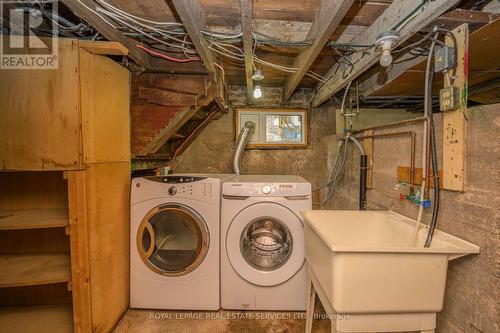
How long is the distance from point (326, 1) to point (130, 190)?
178cm

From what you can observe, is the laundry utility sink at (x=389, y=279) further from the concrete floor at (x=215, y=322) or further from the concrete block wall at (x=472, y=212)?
the concrete floor at (x=215, y=322)

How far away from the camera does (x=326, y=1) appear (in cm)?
124

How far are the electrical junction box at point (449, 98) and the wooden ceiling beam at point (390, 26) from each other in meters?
0.32

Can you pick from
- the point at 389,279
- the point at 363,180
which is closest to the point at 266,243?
the point at 363,180

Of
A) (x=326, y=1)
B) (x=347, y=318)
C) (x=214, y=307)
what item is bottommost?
(x=214, y=307)

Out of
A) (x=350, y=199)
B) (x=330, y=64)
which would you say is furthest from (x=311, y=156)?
(x=330, y=64)

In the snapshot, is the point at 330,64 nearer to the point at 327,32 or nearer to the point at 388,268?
the point at 327,32

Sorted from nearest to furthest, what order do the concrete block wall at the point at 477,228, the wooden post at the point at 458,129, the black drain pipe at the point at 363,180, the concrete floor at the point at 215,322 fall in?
the concrete block wall at the point at 477,228
the wooden post at the point at 458,129
the concrete floor at the point at 215,322
the black drain pipe at the point at 363,180

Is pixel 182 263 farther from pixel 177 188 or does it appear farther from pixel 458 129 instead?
pixel 458 129

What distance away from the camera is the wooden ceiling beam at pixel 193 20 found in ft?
3.57

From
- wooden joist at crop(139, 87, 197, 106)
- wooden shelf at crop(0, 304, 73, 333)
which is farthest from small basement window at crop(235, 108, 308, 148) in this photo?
wooden shelf at crop(0, 304, 73, 333)

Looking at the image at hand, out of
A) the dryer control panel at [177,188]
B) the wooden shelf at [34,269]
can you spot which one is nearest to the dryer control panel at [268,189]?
the dryer control panel at [177,188]

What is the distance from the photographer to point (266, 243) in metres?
1.92

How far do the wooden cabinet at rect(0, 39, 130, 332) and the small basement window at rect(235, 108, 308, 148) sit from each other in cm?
147
